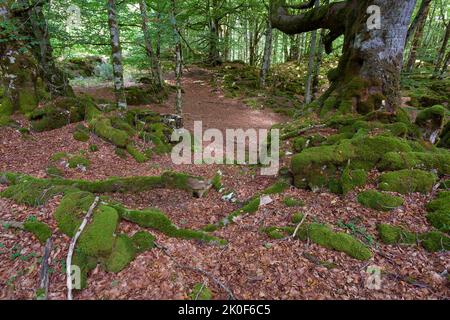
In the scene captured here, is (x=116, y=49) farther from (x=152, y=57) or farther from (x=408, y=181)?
(x=408, y=181)

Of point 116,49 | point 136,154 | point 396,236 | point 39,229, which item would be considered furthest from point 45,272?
point 116,49

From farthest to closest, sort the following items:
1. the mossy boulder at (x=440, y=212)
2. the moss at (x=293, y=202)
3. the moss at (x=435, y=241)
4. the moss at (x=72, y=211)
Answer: the moss at (x=293, y=202) → the mossy boulder at (x=440, y=212) → the moss at (x=72, y=211) → the moss at (x=435, y=241)

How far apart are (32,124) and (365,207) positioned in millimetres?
9845

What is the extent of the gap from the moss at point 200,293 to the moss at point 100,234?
1321 millimetres

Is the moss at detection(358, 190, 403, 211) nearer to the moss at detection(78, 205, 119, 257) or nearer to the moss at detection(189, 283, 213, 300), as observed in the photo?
the moss at detection(189, 283, 213, 300)

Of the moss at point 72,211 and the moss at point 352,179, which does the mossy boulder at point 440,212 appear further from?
the moss at point 72,211

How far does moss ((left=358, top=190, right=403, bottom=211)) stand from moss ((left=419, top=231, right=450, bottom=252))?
700 mm

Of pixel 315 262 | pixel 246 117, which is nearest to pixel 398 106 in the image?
pixel 315 262

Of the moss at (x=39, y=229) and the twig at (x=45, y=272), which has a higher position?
the moss at (x=39, y=229)

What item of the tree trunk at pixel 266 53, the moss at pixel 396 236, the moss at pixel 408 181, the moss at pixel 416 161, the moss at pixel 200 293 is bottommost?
the moss at pixel 200 293

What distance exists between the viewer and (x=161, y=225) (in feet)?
14.4

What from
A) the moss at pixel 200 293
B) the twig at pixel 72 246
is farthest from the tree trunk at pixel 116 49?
Result: the moss at pixel 200 293

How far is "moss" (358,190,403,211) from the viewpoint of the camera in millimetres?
4484

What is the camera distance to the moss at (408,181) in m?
4.70
